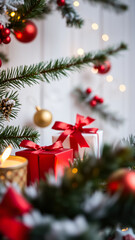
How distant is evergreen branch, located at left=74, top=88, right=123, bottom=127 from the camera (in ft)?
3.83

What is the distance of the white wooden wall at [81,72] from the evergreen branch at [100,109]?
0.03m

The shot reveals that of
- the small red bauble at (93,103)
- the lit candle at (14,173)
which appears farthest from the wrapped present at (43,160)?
the small red bauble at (93,103)

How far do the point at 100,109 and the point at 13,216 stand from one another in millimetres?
993

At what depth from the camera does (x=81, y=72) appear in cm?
117

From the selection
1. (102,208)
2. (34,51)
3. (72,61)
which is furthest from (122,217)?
(34,51)

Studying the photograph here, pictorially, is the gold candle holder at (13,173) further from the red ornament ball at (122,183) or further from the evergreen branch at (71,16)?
the evergreen branch at (71,16)

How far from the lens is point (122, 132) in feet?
4.19

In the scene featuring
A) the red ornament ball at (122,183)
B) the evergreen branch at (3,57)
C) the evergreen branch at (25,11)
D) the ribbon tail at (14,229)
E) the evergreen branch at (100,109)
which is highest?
the evergreen branch at (25,11)

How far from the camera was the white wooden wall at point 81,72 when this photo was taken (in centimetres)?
103

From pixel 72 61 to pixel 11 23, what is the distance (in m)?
0.20

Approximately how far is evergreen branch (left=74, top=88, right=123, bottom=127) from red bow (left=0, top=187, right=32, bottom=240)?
0.96 metres

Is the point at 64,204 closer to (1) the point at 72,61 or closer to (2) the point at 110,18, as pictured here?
(1) the point at 72,61

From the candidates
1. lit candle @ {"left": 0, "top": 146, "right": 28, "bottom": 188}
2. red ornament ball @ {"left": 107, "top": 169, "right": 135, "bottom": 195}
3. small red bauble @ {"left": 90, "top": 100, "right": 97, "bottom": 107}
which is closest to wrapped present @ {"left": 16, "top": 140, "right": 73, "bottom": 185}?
lit candle @ {"left": 0, "top": 146, "right": 28, "bottom": 188}

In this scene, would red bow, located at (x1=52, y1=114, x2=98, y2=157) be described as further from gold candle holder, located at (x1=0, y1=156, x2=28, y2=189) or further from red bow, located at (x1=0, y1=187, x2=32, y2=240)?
red bow, located at (x1=0, y1=187, x2=32, y2=240)
